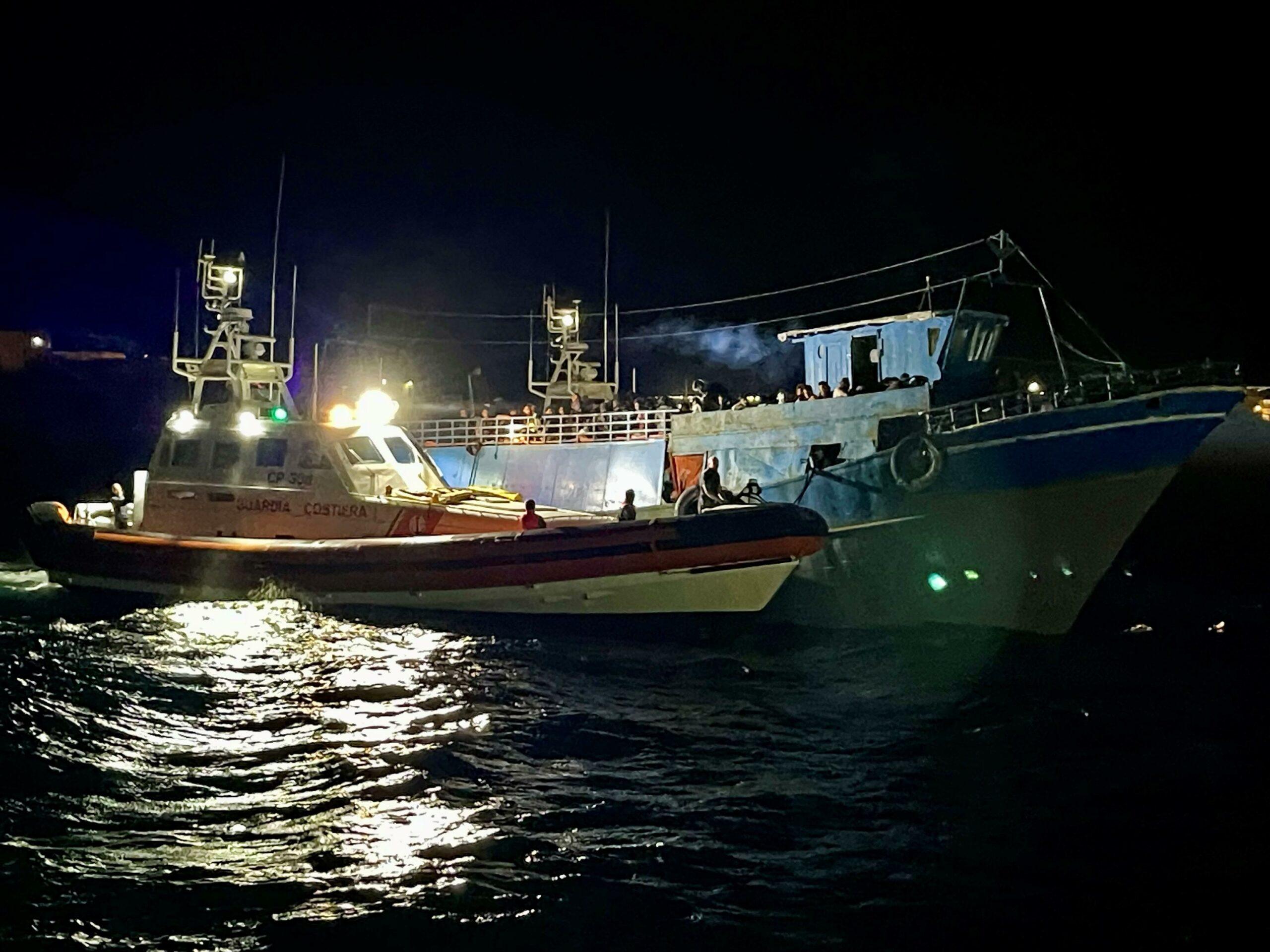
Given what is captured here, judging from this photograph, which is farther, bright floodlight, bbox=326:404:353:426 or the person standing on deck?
bright floodlight, bbox=326:404:353:426

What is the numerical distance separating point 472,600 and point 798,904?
8.25 m

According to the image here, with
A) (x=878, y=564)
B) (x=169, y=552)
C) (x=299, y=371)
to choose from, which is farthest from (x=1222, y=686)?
(x=299, y=371)

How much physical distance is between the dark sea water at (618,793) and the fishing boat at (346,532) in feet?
2.59

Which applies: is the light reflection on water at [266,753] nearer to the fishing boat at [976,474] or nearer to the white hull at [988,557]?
the white hull at [988,557]

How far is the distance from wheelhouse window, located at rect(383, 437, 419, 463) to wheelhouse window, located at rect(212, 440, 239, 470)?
2237 mm

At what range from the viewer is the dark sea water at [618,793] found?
5.85m

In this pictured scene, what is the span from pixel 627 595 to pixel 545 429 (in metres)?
9.36

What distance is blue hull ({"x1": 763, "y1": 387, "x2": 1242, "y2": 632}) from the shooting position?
13.1 meters

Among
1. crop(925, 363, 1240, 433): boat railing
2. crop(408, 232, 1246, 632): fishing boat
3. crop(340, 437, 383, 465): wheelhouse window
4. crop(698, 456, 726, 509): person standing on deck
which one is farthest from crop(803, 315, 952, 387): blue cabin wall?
crop(340, 437, 383, 465): wheelhouse window

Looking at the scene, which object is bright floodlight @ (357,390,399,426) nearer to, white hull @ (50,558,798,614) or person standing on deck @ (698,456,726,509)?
white hull @ (50,558,798,614)

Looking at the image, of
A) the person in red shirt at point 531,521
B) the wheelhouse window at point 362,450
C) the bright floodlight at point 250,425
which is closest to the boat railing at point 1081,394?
the person in red shirt at point 531,521

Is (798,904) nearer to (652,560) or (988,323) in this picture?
(652,560)

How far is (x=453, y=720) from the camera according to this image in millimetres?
9836

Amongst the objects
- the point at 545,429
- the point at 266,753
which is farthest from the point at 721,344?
the point at 266,753
